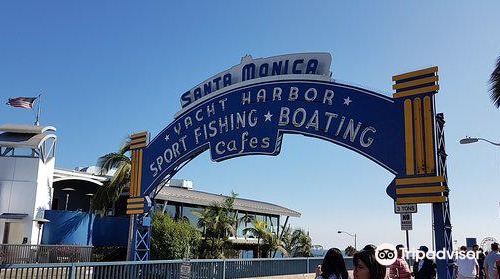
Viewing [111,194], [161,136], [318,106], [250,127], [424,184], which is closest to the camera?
[424,184]

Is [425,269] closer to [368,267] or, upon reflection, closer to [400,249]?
[400,249]

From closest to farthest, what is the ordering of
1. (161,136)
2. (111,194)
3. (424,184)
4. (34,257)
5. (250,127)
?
(424,184), (250,127), (161,136), (34,257), (111,194)

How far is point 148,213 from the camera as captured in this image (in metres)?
20.3

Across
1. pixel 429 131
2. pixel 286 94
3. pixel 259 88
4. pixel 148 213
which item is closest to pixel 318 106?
pixel 286 94

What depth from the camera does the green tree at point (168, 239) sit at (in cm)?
2423

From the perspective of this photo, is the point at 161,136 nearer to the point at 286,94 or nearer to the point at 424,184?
the point at 286,94

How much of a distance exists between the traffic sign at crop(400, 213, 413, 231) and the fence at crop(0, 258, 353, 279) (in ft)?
19.7

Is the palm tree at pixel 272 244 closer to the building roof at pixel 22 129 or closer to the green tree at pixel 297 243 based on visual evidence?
the green tree at pixel 297 243

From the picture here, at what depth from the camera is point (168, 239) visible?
24.4 meters

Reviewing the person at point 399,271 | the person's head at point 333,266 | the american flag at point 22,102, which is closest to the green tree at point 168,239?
the american flag at point 22,102

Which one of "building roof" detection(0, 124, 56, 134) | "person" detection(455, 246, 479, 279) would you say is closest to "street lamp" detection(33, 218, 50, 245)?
"building roof" detection(0, 124, 56, 134)

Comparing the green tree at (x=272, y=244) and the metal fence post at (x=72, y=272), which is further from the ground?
the green tree at (x=272, y=244)

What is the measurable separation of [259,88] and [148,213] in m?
7.35

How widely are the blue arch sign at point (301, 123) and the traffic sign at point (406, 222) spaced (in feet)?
1.87
